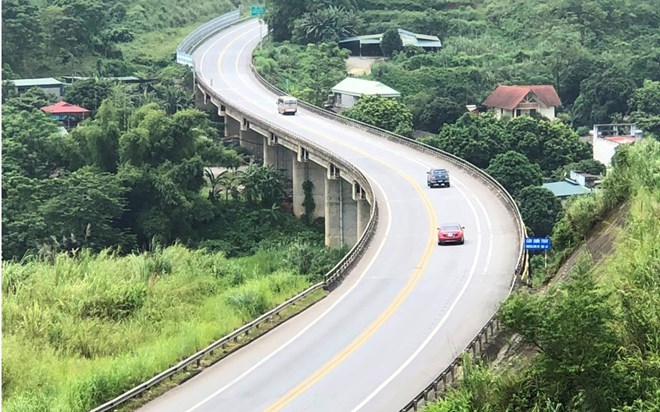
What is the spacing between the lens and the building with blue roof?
10919 centimetres

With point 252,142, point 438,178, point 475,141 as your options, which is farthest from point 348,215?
point 252,142

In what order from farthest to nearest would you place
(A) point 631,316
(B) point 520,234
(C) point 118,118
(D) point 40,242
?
(C) point 118,118 < (D) point 40,242 < (B) point 520,234 < (A) point 631,316

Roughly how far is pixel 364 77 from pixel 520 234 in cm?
6117

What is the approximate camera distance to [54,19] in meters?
99.4

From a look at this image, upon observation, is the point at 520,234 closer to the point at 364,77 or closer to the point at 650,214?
the point at 650,214

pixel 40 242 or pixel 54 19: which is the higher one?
pixel 54 19

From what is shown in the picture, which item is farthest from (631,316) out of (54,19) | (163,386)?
(54,19)

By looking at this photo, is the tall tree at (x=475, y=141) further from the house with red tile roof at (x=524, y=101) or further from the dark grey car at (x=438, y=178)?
the dark grey car at (x=438, y=178)

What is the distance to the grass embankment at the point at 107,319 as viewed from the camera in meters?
25.3

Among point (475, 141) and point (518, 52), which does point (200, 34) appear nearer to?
point (518, 52)

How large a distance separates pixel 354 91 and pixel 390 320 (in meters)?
59.8

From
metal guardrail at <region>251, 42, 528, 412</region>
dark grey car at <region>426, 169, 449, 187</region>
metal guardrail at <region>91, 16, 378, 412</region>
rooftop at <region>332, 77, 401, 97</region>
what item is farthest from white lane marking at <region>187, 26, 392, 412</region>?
rooftop at <region>332, 77, 401, 97</region>

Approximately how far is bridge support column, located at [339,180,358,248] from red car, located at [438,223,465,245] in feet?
63.6

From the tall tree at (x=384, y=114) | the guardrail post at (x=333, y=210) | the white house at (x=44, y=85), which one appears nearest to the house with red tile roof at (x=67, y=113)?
the white house at (x=44, y=85)
